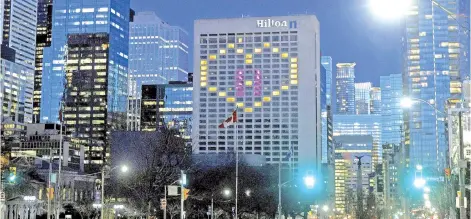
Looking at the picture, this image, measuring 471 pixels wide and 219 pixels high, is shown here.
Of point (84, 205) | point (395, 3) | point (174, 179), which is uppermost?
point (395, 3)

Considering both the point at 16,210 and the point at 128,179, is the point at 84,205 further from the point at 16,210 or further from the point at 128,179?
the point at 128,179

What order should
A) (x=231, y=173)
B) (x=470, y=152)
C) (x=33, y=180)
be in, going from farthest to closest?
(x=33, y=180) → (x=231, y=173) → (x=470, y=152)

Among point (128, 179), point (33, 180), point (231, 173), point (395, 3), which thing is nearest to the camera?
point (395, 3)

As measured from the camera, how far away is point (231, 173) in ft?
327

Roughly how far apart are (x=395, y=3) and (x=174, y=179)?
135 feet

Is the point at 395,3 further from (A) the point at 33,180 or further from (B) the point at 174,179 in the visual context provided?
(A) the point at 33,180

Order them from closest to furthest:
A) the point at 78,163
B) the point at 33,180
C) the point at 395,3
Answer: the point at 395,3, the point at 33,180, the point at 78,163

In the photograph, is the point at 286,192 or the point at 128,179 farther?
the point at 286,192

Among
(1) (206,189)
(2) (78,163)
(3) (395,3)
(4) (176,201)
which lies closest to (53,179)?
(4) (176,201)

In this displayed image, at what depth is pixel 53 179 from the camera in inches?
1924

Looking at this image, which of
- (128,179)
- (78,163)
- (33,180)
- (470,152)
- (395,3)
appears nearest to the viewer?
(395,3)

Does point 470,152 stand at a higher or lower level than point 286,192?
higher

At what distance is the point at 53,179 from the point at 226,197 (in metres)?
45.6

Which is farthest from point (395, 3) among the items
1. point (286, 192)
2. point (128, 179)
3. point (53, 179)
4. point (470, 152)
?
point (286, 192)
